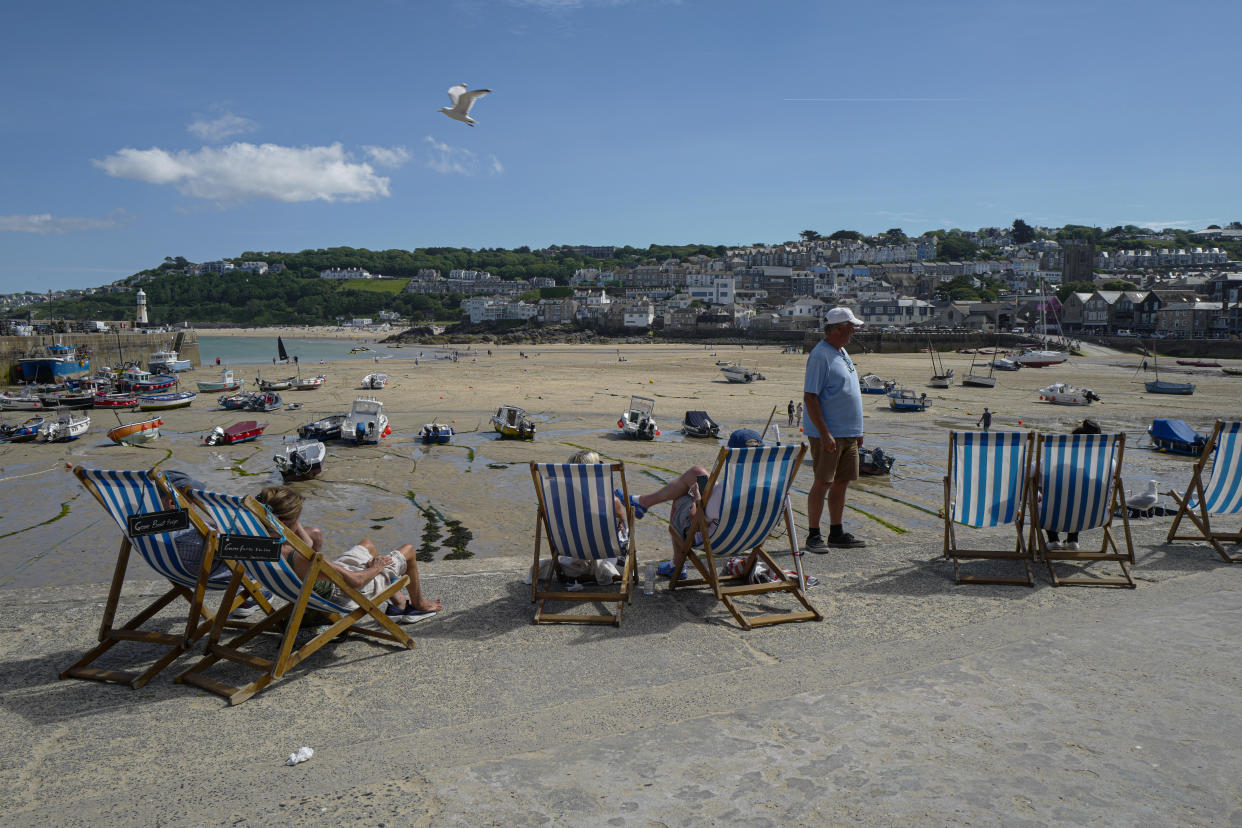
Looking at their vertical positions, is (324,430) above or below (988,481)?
below

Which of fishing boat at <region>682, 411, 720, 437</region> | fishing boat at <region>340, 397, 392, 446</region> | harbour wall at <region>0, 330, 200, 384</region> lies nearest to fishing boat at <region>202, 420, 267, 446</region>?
fishing boat at <region>340, 397, 392, 446</region>

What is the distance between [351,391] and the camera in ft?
119

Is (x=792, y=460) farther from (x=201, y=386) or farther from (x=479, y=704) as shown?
(x=201, y=386)

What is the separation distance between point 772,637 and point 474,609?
6.42 ft

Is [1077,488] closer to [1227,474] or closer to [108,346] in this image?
[1227,474]

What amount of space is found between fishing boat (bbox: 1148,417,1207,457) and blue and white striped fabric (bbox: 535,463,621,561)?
1654cm

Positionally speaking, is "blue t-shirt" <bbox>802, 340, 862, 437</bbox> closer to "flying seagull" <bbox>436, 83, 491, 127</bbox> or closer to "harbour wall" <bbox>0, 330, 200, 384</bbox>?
"flying seagull" <bbox>436, 83, 491, 127</bbox>

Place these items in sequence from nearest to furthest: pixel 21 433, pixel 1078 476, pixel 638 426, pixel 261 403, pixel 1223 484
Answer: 1. pixel 1078 476
2. pixel 1223 484
3. pixel 638 426
4. pixel 21 433
5. pixel 261 403

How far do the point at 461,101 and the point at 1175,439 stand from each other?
1715 centimetres

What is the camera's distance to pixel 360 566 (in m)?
4.59

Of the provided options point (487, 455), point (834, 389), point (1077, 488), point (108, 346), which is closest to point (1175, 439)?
point (1077, 488)

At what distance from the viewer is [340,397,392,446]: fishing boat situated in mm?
19522

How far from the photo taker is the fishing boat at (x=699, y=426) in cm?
2109

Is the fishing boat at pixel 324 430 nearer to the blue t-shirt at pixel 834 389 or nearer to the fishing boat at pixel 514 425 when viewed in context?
the fishing boat at pixel 514 425
